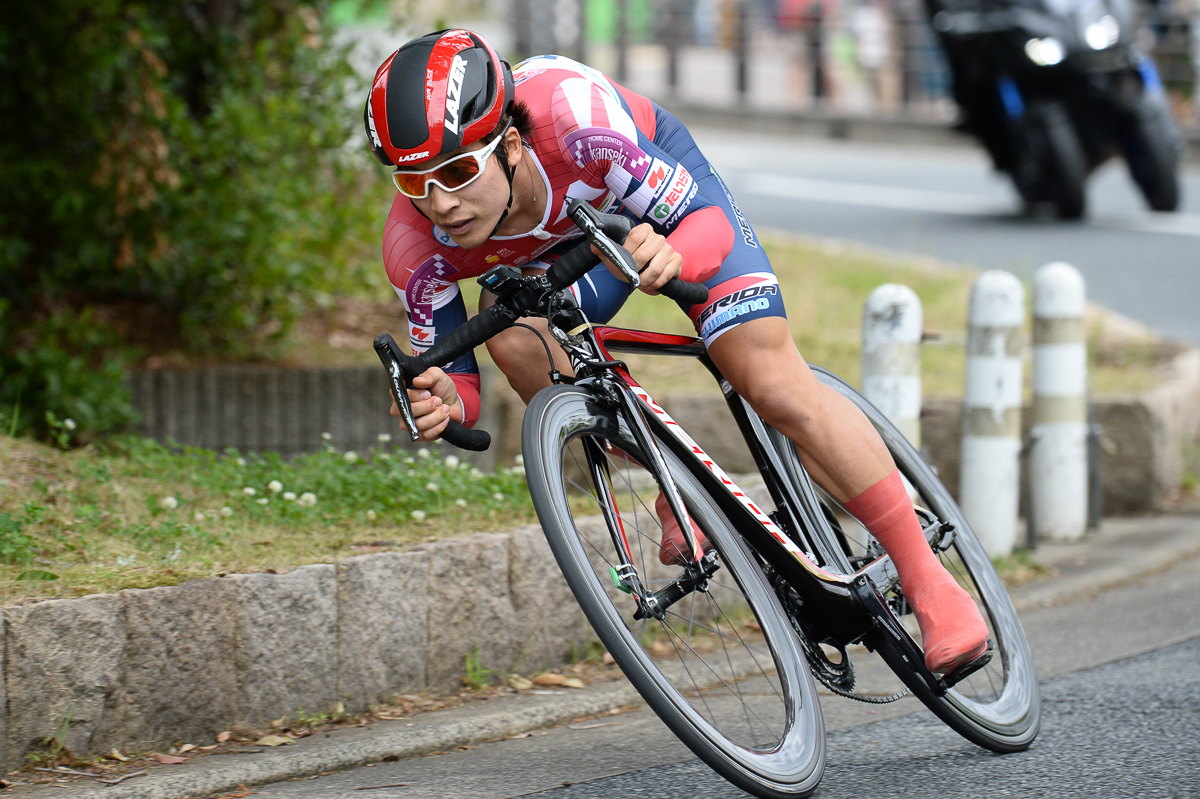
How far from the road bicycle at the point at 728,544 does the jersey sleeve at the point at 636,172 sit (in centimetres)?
15

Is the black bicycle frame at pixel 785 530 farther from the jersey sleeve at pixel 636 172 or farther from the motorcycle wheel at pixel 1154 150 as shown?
the motorcycle wheel at pixel 1154 150

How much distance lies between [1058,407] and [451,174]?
3.48 m

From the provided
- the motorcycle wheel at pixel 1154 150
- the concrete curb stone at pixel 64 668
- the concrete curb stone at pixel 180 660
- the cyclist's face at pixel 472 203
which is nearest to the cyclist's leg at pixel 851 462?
the cyclist's face at pixel 472 203

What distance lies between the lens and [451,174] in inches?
112

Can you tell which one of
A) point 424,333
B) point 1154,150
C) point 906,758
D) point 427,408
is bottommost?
point 906,758

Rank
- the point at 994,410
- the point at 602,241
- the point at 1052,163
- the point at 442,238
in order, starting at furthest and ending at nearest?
1. the point at 1052,163
2. the point at 994,410
3. the point at 442,238
4. the point at 602,241

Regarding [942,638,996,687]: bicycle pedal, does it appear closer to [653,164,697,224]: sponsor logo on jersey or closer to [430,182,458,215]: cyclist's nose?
[653,164,697,224]: sponsor logo on jersey

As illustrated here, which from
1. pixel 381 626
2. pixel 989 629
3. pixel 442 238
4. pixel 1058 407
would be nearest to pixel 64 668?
pixel 381 626

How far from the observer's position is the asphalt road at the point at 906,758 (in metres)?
3.08

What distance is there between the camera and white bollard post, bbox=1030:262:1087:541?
5500 millimetres

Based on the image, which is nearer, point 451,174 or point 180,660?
point 451,174

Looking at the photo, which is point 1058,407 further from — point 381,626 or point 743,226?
point 381,626

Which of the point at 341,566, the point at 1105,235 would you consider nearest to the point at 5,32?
the point at 341,566

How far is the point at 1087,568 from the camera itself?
5230 mm
